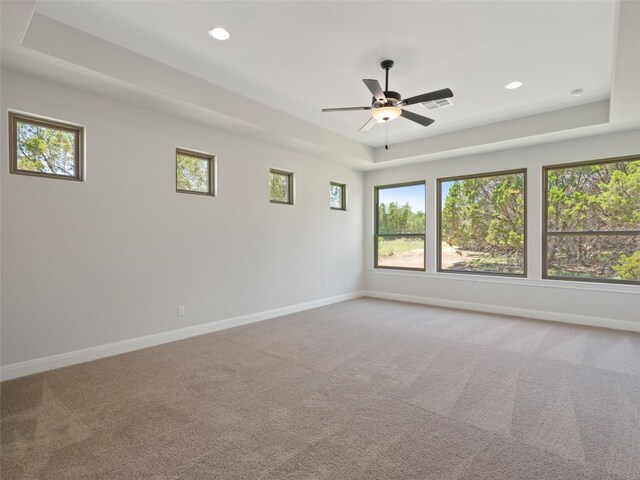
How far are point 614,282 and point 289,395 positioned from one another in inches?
196

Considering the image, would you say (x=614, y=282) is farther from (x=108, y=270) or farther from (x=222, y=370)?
(x=108, y=270)

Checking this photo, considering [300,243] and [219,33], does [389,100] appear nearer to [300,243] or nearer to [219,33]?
[219,33]

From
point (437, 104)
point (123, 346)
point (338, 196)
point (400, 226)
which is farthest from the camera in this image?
point (400, 226)

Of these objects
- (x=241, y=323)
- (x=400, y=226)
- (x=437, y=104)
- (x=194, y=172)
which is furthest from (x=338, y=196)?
(x=241, y=323)

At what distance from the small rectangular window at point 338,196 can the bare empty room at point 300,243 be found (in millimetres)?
480

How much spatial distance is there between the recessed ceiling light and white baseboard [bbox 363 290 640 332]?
546 cm

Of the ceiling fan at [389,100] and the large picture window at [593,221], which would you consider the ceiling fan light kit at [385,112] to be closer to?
the ceiling fan at [389,100]

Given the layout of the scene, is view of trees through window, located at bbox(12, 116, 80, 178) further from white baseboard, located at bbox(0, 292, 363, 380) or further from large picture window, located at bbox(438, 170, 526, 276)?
large picture window, located at bbox(438, 170, 526, 276)

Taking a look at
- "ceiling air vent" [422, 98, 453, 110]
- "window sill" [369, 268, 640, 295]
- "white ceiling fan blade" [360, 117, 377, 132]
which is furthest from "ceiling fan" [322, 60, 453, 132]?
"window sill" [369, 268, 640, 295]

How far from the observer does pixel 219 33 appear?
10.2ft

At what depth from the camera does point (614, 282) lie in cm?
488

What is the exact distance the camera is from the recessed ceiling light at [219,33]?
304 centimetres

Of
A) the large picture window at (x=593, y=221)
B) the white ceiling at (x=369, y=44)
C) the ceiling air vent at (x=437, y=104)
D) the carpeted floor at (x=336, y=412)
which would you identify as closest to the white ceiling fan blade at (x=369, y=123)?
the white ceiling at (x=369, y=44)

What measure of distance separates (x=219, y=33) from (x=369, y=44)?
4.57ft
